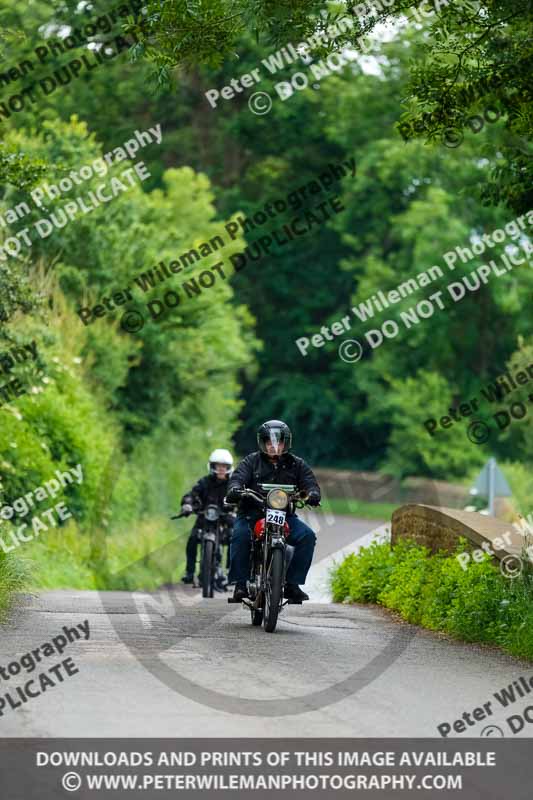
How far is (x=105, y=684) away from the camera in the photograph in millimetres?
9711

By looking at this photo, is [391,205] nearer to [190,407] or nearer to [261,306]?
[261,306]

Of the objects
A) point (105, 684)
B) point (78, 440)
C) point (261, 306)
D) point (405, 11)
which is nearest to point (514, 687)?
point (105, 684)

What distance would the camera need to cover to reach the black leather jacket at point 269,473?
45.0 ft

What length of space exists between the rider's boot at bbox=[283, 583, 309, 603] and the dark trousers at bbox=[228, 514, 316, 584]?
0.05m

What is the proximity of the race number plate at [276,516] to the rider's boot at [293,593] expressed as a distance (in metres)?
0.67

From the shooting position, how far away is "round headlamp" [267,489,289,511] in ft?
43.1
